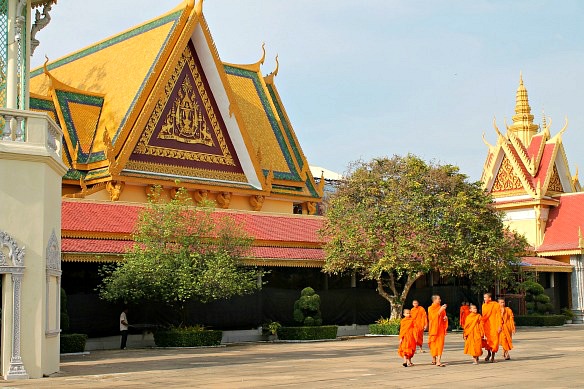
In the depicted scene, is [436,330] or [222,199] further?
[222,199]

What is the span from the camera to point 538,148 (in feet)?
134

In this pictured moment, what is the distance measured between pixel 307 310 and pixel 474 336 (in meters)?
8.90

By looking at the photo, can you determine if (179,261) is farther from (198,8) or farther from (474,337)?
(198,8)

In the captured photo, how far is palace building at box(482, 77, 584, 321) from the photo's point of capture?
35.8 metres

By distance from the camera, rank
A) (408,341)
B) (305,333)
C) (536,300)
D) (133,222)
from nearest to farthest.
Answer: (408,341)
(305,333)
(133,222)
(536,300)

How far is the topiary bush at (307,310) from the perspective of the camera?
23.5m

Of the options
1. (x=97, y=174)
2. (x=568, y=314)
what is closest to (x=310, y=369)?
(x=97, y=174)

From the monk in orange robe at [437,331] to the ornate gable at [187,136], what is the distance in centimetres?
1319

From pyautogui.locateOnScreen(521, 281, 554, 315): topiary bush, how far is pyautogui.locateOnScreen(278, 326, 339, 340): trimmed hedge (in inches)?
437

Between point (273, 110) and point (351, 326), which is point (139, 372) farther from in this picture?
point (273, 110)

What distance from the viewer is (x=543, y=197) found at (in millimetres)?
38875

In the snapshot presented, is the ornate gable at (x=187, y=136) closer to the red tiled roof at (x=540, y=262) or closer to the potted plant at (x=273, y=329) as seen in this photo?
the potted plant at (x=273, y=329)

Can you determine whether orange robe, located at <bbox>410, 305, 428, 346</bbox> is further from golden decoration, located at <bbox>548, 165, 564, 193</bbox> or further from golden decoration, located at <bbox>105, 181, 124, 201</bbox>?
golden decoration, located at <bbox>548, 165, 564, 193</bbox>

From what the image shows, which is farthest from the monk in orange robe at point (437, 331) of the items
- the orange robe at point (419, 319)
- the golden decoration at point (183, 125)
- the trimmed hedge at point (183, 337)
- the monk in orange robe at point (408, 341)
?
the golden decoration at point (183, 125)
